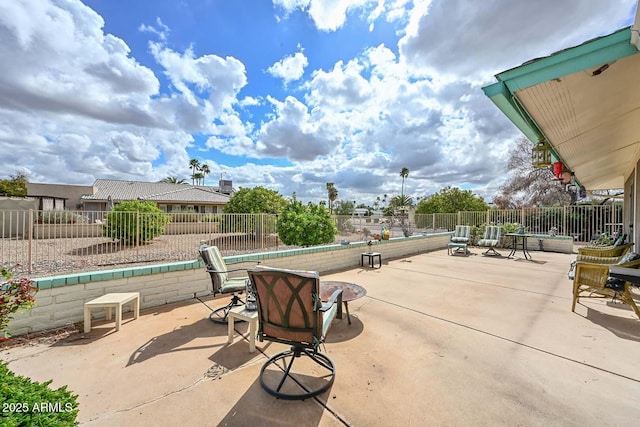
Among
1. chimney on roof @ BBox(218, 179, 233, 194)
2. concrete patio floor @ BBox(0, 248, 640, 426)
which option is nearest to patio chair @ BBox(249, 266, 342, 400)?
concrete patio floor @ BBox(0, 248, 640, 426)

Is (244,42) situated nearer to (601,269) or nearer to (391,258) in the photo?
(391,258)

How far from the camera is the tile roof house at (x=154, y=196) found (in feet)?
77.9

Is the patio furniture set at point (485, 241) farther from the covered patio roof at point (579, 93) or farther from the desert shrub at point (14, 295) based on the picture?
the desert shrub at point (14, 295)

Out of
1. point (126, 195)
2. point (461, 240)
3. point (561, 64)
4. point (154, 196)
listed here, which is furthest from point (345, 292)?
point (126, 195)

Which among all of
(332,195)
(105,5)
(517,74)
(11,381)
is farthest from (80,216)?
(332,195)

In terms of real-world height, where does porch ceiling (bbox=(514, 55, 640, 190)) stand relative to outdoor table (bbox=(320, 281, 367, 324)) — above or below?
above

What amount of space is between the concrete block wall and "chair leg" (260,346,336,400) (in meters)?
2.57

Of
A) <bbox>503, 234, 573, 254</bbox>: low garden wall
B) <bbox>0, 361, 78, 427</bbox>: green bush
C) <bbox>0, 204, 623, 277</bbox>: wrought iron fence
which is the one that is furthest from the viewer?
<bbox>503, 234, 573, 254</bbox>: low garden wall

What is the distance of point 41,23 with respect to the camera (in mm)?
5383

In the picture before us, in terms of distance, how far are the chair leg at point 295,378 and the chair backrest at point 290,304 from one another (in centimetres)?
22

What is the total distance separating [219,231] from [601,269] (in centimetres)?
1045

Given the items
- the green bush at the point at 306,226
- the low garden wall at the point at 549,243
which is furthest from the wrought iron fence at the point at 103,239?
the low garden wall at the point at 549,243

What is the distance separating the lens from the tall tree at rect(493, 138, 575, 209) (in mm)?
20000

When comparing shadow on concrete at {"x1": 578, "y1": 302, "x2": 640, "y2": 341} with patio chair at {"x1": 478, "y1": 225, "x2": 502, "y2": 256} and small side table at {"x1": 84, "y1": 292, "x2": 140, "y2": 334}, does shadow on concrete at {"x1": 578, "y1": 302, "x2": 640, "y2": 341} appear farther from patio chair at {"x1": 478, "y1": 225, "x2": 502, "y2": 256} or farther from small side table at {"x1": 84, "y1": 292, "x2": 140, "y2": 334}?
small side table at {"x1": 84, "y1": 292, "x2": 140, "y2": 334}
